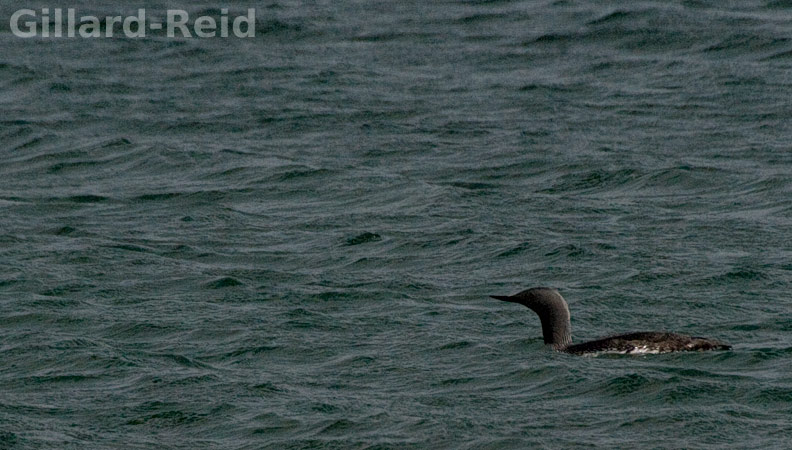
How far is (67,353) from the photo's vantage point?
18.5 metres

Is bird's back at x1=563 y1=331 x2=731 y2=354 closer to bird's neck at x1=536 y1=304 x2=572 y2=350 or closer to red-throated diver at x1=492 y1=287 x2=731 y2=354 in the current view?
red-throated diver at x1=492 y1=287 x2=731 y2=354

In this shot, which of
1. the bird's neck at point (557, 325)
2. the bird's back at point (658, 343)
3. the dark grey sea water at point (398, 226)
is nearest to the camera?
the dark grey sea water at point (398, 226)

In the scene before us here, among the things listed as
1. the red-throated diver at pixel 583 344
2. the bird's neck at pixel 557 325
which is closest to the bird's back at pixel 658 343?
the red-throated diver at pixel 583 344

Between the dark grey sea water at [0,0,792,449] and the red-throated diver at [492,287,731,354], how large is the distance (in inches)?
6.6

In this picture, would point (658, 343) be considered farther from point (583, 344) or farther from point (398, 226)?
point (398, 226)

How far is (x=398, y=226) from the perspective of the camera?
23531mm

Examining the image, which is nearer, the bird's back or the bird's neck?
the bird's back

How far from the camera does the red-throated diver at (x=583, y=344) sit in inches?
693

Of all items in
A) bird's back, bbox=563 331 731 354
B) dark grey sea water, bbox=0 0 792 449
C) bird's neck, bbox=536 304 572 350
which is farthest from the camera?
bird's neck, bbox=536 304 572 350

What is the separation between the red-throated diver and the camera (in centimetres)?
1759

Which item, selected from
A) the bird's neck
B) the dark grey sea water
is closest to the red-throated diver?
the bird's neck

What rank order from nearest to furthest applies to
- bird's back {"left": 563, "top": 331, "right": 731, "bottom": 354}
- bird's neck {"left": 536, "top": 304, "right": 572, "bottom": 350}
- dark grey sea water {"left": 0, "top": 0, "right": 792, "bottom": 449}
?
dark grey sea water {"left": 0, "top": 0, "right": 792, "bottom": 449}, bird's back {"left": 563, "top": 331, "right": 731, "bottom": 354}, bird's neck {"left": 536, "top": 304, "right": 572, "bottom": 350}

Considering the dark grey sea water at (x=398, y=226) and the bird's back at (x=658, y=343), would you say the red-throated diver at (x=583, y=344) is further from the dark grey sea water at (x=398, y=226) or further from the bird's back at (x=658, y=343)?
the dark grey sea water at (x=398, y=226)

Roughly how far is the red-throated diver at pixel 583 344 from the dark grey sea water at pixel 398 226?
0.17 m
